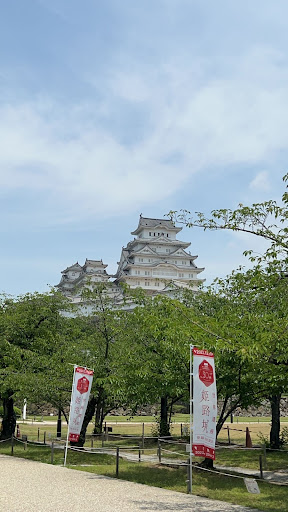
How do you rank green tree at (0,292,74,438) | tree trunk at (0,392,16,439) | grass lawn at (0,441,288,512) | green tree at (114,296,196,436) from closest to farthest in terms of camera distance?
grass lawn at (0,441,288,512), green tree at (114,296,196,436), green tree at (0,292,74,438), tree trunk at (0,392,16,439)

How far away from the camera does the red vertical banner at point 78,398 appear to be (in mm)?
16234

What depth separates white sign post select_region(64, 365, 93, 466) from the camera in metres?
16.2

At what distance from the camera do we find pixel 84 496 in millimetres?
11250

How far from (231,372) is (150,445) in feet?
34.6

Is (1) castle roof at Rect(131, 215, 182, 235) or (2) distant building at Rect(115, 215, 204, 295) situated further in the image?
(1) castle roof at Rect(131, 215, 182, 235)

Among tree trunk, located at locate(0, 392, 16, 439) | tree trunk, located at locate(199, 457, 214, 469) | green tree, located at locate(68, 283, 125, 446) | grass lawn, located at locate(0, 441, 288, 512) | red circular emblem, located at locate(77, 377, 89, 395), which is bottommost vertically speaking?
grass lawn, located at locate(0, 441, 288, 512)

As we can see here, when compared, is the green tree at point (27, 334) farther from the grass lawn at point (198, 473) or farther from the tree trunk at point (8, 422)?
the grass lawn at point (198, 473)

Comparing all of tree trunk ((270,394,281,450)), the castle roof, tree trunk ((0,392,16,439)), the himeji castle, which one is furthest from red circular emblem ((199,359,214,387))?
the castle roof

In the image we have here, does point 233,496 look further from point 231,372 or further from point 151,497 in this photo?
point 231,372

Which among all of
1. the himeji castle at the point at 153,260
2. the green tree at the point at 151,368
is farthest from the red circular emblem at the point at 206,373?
the himeji castle at the point at 153,260

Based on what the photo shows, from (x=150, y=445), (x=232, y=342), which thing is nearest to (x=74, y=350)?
(x=150, y=445)

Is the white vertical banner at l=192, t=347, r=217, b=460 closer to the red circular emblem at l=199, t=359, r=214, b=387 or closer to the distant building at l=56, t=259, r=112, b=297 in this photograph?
the red circular emblem at l=199, t=359, r=214, b=387

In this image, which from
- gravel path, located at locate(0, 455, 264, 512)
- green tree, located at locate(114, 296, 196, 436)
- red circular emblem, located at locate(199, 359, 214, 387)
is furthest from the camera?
green tree, located at locate(114, 296, 196, 436)

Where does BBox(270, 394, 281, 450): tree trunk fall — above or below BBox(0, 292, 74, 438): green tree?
below
